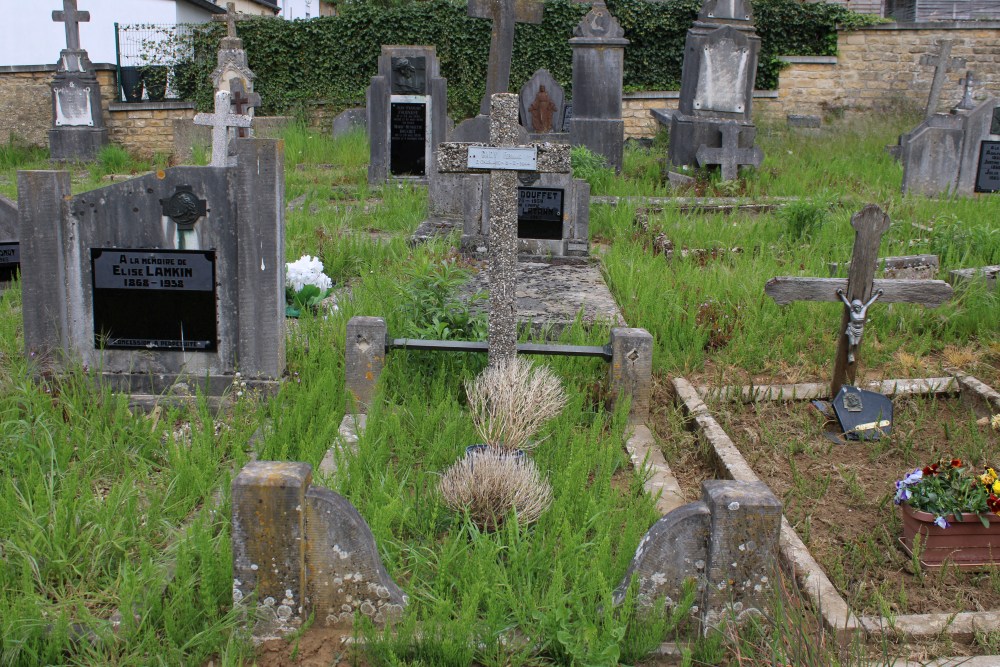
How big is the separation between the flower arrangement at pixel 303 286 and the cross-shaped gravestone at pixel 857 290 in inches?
106

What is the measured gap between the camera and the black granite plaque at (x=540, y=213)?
715cm

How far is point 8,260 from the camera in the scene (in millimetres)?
5754

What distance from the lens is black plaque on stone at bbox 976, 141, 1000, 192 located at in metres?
9.84

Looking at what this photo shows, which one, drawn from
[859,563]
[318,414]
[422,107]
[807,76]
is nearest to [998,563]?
[859,563]

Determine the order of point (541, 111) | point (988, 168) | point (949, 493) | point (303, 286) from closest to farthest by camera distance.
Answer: point (949, 493) < point (303, 286) < point (988, 168) < point (541, 111)

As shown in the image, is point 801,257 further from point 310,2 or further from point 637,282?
point 310,2

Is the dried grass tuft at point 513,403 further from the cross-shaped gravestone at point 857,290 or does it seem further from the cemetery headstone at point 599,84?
the cemetery headstone at point 599,84

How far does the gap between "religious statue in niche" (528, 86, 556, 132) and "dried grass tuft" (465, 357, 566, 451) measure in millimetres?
8210

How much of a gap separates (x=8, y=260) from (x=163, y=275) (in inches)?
88.3

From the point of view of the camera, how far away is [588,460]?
134 inches

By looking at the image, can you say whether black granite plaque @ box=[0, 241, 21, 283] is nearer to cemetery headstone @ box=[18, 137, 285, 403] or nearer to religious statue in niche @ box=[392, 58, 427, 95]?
cemetery headstone @ box=[18, 137, 285, 403]

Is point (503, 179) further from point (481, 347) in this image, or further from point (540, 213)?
point (540, 213)

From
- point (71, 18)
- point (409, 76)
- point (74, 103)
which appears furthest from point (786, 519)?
point (71, 18)

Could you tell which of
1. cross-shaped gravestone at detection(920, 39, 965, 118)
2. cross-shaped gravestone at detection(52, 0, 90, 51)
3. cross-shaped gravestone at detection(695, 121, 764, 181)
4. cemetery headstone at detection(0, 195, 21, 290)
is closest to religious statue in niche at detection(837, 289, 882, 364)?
cemetery headstone at detection(0, 195, 21, 290)
